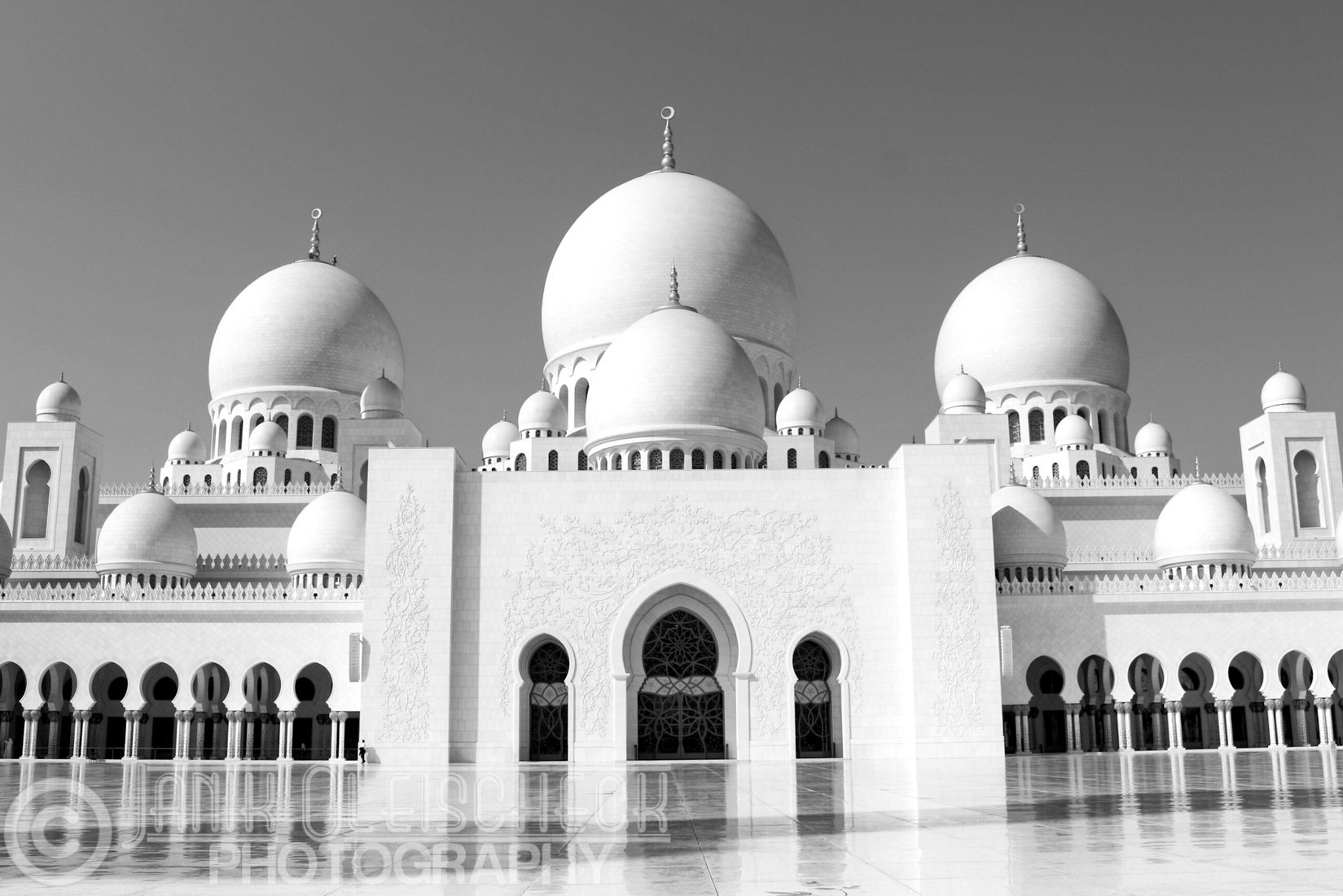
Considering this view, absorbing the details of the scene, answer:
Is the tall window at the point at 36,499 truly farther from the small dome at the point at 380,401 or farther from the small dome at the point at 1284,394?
the small dome at the point at 1284,394

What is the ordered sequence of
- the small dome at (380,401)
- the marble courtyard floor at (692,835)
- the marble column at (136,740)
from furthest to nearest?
the small dome at (380,401) < the marble column at (136,740) < the marble courtyard floor at (692,835)

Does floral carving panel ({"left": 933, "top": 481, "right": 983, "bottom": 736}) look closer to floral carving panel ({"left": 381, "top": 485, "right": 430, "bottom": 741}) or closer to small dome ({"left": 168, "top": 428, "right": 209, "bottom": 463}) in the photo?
floral carving panel ({"left": 381, "top": 485, "right": 430, "bottom": 741})

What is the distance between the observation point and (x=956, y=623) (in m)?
19.1

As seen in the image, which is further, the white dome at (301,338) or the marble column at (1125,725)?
the white dome at (301,338)

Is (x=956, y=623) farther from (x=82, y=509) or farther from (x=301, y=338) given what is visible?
(x=82, y=509)

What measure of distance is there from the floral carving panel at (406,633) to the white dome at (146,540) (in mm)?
6307

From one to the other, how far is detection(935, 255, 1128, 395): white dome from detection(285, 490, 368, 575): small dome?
15.3 metres

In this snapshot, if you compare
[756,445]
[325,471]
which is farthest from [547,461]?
[325,471]

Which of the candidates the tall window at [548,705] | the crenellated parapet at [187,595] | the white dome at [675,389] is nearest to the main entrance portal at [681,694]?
the tall window at [548,705]

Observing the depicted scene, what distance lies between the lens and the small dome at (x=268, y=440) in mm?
28047

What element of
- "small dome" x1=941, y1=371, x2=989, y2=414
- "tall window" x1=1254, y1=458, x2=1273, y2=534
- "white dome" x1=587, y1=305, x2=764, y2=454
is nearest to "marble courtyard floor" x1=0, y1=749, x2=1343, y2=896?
"white dome" x1=587, y1=305, x2=764, y2=454

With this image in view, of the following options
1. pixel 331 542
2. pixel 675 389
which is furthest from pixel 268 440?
pixel 675 389

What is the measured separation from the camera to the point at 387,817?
8227 mm

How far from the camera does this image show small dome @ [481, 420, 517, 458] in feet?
92.8
